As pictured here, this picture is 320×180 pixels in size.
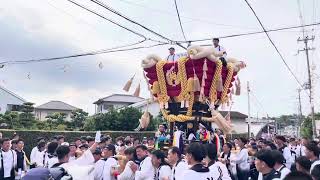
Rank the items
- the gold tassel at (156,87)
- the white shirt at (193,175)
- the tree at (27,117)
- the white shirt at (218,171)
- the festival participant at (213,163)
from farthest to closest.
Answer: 1. the tree at (27,117)
2. the gold tassel at (156,87)
3. the festival participant at (213,163)
4. the white shirt at (218,171)
5. the white shirt at (193,175)

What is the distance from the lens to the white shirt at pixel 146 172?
6.37 metres

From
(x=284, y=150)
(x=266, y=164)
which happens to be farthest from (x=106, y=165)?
(x=284, y=150)

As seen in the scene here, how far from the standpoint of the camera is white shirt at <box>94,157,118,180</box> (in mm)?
7059

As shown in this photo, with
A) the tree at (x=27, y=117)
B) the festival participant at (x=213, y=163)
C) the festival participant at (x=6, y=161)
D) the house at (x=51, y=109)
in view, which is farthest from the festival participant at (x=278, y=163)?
the house at (x=51, y=109)

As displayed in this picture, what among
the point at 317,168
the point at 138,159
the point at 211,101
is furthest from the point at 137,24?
the point at 317,168

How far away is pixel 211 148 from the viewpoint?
6.02m

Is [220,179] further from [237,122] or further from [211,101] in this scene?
[237,122]

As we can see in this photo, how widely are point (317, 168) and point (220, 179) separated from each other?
171 centimetres

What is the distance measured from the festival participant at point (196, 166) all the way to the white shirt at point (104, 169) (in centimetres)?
250

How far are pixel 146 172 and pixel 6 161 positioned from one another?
4.76 m

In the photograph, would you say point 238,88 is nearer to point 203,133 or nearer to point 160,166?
point 203,133

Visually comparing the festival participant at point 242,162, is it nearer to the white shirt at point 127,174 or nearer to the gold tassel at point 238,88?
the gold tassel at point 238,88

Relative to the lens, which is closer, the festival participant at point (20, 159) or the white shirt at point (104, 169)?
the white shirt at point (104, 169)

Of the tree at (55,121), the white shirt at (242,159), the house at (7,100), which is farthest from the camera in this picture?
the house at (7,100)
